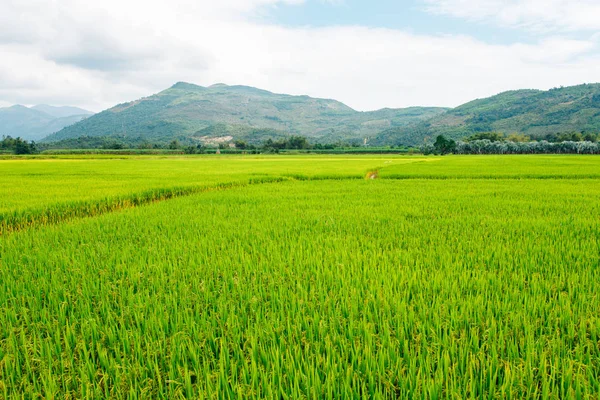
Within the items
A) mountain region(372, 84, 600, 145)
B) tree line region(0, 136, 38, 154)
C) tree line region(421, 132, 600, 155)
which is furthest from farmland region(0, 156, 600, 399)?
mountain region(372, 84, 600, 145)

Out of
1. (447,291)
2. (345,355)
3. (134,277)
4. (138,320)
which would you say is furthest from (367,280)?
(134,277)

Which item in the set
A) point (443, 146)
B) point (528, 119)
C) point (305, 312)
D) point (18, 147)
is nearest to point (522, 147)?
point (443, 146)

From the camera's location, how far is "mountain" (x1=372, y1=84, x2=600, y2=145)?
12975cm

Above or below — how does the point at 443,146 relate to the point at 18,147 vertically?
below

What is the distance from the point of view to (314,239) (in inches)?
224

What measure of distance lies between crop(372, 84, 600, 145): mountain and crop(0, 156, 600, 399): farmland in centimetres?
14757

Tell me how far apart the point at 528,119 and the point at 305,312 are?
17618 cm

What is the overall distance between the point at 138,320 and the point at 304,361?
4.78 feet

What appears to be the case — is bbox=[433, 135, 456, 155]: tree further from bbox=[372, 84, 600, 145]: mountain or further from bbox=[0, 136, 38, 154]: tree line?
bbox=[0, 136, 38, 154]: tree line

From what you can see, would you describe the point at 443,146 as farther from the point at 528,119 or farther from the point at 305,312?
the point at 305,312

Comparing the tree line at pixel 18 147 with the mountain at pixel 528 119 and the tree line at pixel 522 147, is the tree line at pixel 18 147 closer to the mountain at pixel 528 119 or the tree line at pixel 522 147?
the tree line at pixel 522 147

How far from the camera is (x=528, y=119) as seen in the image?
482ft

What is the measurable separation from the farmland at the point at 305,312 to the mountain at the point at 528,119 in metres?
148

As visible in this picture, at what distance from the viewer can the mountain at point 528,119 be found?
130m
